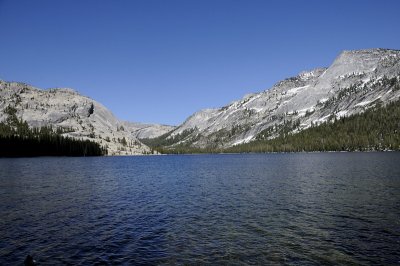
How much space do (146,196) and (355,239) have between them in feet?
132

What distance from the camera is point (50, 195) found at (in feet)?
206

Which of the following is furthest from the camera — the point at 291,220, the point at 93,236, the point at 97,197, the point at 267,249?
the point at 97,197

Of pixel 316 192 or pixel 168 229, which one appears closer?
pixel 168 229

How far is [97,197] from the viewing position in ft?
203

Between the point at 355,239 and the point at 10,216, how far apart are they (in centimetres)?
4147

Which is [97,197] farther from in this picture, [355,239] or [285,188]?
[355,239]

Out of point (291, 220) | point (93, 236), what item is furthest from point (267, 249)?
point (93, 236)

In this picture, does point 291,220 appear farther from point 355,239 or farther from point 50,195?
point 50,195

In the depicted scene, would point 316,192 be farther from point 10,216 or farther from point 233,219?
point 10,216

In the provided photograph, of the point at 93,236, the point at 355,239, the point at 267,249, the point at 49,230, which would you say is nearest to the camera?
the point at 267,249

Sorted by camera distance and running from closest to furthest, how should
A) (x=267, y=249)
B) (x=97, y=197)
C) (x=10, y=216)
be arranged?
(x=267, y=249), (x=10, y=216), (x=97, y=197)

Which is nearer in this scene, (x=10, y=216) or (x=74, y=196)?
(x=10, y=216)

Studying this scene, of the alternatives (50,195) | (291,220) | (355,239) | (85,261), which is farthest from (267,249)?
(50,195)

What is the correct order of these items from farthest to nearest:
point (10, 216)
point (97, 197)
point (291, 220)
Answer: point (97, 197)
point (10, 216)
point (291, 220)
